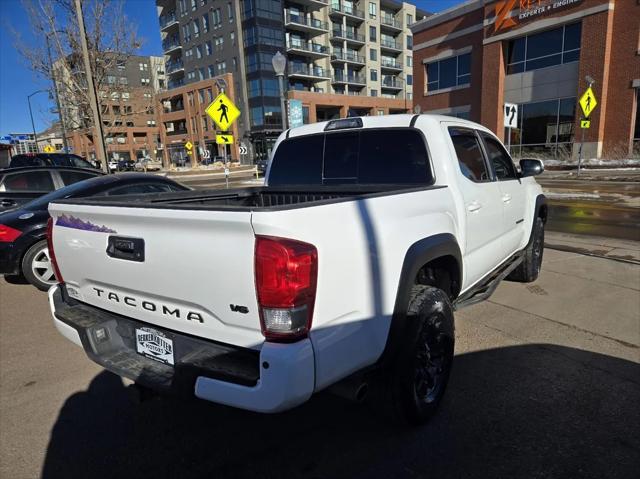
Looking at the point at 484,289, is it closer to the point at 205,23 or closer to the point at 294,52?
the point at 294,52

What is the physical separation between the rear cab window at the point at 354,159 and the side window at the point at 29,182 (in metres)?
6.19

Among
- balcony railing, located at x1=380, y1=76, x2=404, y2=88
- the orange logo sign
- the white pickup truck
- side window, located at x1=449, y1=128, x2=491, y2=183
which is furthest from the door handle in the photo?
balcony railing, located at x1=380, y1=76, x2=404, y2=88

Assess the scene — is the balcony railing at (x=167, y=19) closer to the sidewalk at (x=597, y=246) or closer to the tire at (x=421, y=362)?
the sidewalk at (x=597, y=246)

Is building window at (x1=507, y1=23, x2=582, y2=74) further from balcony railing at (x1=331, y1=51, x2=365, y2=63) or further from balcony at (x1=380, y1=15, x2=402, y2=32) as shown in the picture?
balcony at (x1=380, y1=15, x2=402, y2=32)

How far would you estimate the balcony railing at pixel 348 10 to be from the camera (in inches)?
2505

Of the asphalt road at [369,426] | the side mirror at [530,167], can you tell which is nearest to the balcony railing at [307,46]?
the side mirror at [530,167]

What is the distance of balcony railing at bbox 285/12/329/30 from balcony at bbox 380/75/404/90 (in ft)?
46.7

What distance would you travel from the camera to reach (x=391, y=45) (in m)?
72.8

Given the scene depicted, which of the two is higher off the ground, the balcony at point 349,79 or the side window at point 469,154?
the balcony at point 349,79

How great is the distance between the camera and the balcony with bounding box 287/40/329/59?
6038 centimetres

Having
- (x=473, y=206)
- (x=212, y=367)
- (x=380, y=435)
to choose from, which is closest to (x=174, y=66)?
(x=473, y=206)

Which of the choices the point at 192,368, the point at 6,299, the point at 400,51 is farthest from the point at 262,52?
the point at 192,368

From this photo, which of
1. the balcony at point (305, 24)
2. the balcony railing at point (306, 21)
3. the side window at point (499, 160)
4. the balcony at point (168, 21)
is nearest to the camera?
the side window at point (499, 160)

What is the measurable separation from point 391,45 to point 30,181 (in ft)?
242
